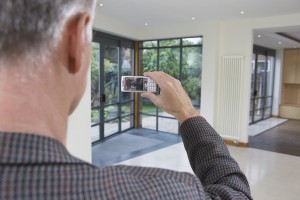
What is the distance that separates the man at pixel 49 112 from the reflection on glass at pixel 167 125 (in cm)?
752

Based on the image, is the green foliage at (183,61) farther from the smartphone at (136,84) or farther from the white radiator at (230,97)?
the smartphone at (136,84)

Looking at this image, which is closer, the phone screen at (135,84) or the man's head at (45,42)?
the man's head at (45,42)

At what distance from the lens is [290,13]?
559cm

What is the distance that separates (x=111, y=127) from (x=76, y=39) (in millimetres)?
7079

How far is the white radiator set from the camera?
6.34 meters

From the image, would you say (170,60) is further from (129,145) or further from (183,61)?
(129,145)

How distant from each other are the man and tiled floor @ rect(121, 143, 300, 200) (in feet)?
12.9

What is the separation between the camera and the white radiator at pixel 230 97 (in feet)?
20.8

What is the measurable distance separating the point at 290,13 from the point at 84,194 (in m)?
6.21

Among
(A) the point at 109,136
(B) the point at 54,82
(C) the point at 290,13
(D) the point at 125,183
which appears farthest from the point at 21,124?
(A) the point at 109,136

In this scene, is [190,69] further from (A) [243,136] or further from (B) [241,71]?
A: (A) [243,136]

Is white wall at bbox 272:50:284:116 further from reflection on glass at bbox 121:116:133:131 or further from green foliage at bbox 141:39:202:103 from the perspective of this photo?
reflection on glass at bbox 121:116:133:131

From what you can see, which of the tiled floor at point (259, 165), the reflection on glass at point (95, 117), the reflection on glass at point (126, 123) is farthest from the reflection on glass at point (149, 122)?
the reflection on glass at point (95, 117)

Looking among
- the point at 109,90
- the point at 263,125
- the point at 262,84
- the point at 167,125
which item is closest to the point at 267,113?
the point at 262,84
